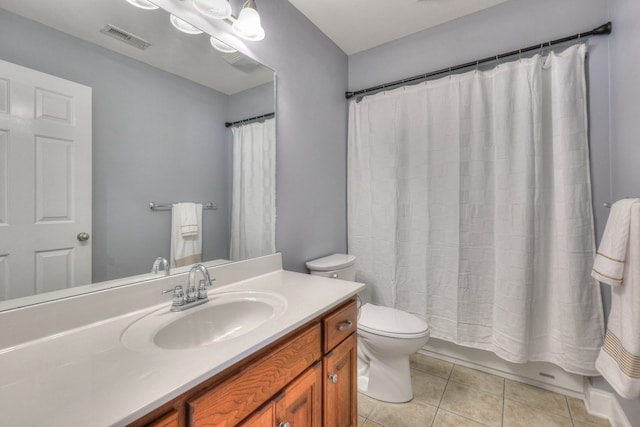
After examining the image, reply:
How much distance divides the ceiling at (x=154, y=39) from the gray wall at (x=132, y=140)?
0.03 m

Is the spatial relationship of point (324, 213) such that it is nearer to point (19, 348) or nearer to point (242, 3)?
point (242, 3)

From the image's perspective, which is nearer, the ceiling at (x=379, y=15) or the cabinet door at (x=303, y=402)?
the cabinet door at (x=303, y=402)

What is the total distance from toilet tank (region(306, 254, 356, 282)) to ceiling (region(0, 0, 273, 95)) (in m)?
1.11

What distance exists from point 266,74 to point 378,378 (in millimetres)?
1903

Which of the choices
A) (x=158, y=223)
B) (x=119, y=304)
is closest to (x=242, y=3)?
(x=158, y=223)

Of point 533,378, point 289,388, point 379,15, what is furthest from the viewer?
point 379,15

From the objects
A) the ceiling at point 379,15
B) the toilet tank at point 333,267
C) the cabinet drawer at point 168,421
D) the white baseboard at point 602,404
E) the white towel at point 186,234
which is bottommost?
the white baseboard at point 602,404

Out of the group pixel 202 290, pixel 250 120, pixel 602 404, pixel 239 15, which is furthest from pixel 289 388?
pixel 602 404

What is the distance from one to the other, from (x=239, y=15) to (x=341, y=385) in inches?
67.0

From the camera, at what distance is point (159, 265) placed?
1053mm

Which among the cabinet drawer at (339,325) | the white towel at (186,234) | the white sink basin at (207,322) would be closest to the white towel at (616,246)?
the cabinet drawer at (339,325)

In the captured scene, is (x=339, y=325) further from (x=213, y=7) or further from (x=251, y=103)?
(x=213, y=7)

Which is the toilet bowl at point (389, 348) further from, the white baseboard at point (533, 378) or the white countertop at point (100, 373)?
the white countertop at point (100, 373)

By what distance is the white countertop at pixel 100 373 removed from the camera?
1.57 ft
